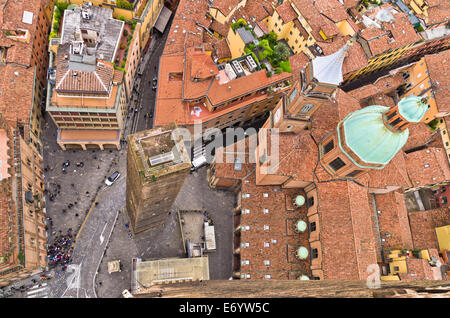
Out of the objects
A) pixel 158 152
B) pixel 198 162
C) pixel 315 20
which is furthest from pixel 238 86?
pixel 158 152

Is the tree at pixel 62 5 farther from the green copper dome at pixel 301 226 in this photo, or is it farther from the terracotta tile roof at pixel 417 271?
the terracotta tile roof at pixel 417 271

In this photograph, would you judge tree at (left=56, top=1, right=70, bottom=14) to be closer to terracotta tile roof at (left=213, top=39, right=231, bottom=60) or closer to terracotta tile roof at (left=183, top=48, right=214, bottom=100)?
terracotta tile roof at (left=183, top=48, right=214, bottom=100)

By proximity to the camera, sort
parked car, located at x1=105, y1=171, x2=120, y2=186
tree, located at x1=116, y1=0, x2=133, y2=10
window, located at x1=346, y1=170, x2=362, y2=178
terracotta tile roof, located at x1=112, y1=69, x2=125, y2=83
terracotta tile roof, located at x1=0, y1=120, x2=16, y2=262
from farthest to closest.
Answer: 1. parked car, located at x1=105, y1=171, x2=120, y2=186
2. tree, located at x1=116, y1=0, x2=133, y2=10
3. terracotta tile roof, located at x1=112, y1=69, x2=125, y2=83
4. window, located at x1=346, y1=170, x2=362, y2=178
5. terracotta tile roof, located at x1=0, y1=120, x2=16, y2=262

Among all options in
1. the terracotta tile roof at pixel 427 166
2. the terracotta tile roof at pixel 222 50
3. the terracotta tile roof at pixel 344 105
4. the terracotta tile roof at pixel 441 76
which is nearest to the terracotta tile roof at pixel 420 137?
the terracotta tile roof at pixel 427 166

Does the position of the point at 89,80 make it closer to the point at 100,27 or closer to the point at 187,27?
the point at 100,27

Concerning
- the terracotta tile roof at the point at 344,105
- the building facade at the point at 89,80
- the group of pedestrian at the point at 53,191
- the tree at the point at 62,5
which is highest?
the tree at the point at 62,5

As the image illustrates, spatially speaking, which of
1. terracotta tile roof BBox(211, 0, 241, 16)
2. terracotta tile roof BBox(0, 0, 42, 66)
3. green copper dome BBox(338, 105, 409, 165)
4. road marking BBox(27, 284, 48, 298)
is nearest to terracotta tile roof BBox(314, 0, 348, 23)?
terracotta tile roof BBox(211, 0, 241, 16)
